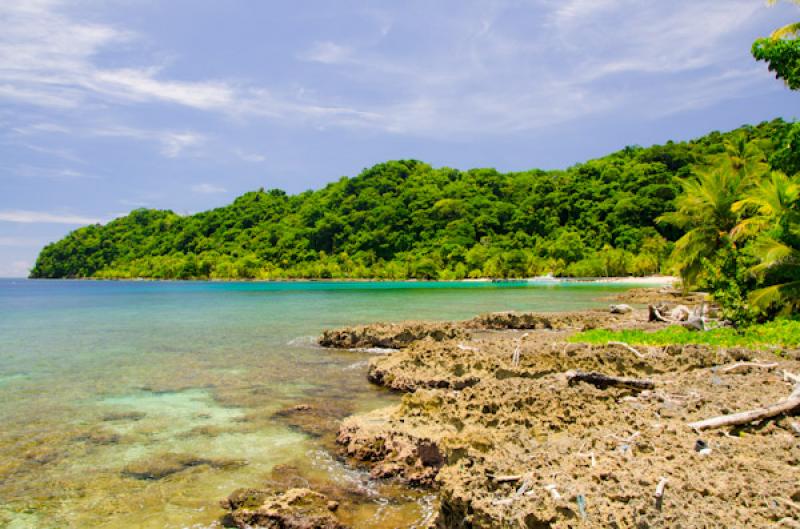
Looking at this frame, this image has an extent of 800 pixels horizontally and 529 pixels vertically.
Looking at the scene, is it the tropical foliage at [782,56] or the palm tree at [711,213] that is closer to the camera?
the tropical foliage at [782,56]

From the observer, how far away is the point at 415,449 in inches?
259

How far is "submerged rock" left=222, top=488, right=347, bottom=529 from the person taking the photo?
17.0ft

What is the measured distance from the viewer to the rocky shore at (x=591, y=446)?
383cm

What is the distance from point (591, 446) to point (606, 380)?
3060mm

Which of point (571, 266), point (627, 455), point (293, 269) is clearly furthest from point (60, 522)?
point (293, 269)

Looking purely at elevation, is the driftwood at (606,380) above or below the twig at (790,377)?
below

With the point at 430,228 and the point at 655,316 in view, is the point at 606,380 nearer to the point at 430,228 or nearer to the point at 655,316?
the point at 655,316

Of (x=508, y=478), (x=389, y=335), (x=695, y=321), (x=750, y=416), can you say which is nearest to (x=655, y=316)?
(x=695, y=321)

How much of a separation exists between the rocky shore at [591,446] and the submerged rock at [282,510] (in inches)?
0.6

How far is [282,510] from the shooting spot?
17.5ft

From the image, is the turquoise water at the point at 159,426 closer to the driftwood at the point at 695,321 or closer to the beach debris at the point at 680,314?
the driftwood at the point at 695,321

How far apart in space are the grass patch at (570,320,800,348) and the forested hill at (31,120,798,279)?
275ft

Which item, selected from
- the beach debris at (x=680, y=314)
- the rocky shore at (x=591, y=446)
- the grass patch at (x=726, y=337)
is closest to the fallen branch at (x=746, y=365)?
the rocky shore at (x=591, y=446)

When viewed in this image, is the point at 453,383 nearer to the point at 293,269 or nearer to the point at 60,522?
the point at 60,522
